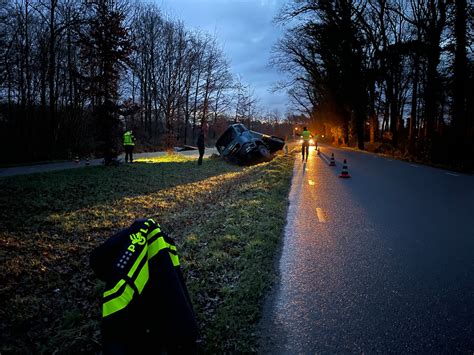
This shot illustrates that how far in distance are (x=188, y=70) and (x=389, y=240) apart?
40.5 meters

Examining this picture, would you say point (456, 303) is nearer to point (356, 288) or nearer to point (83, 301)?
point (356, 288)

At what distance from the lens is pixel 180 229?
711 cm

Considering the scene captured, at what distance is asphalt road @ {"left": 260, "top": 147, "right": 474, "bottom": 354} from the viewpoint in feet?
8.85

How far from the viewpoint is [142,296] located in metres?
2.25

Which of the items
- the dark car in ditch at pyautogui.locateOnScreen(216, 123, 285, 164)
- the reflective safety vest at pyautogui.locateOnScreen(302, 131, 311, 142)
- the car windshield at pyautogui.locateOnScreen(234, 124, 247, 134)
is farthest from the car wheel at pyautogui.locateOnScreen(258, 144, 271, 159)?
the reflective safety vest at pyautogui.locateOnScreen(302, 131, 311, 142)

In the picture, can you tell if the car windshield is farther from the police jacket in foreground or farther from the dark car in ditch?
the police jacket in foreground

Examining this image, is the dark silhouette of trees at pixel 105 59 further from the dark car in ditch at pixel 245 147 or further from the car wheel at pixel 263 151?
the car wheel at pixel 263 151

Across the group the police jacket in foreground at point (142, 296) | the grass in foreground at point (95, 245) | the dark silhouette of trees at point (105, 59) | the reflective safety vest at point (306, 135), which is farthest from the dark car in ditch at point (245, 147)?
the police jacket in foreground at point (142, 296)

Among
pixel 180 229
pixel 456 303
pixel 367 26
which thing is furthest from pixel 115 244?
pixel 367 26

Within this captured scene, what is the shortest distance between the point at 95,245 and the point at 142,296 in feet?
15.5

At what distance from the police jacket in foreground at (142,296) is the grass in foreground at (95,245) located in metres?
0.63

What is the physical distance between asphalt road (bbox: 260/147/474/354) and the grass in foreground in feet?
1.15

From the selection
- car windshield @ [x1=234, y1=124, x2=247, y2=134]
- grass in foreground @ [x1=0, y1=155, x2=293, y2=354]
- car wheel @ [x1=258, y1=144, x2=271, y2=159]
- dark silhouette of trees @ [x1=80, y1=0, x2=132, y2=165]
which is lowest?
grass in foreground @ [x1=0, y1=155, x2=293, y2=354]

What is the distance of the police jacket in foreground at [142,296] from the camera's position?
6.89 feet
